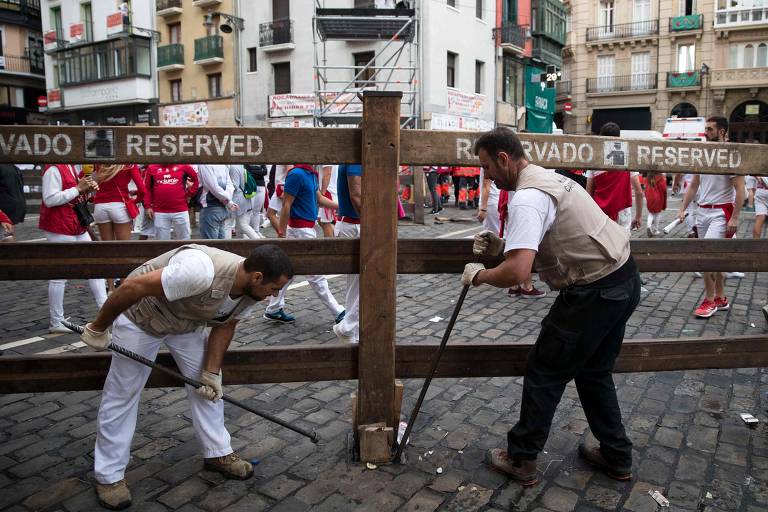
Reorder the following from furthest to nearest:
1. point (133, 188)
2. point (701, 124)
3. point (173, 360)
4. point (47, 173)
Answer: point (701, 124) < point (133, 188) < point (47, 173) < point (173, 360)

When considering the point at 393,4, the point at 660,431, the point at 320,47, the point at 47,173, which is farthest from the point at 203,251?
the point at 320,47

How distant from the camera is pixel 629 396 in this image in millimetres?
4559

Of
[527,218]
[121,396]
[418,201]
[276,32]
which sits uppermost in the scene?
[276,32]

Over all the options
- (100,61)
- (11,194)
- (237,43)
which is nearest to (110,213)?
(11,194)

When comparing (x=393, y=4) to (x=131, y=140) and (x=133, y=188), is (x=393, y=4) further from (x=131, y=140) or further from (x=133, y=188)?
(x=131, y=140)

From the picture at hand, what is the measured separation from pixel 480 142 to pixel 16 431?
323 cm

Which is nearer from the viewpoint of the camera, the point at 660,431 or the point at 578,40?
the point at 660,431

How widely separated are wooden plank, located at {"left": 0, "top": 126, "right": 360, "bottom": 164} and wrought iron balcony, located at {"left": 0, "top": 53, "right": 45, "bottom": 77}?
44.5m

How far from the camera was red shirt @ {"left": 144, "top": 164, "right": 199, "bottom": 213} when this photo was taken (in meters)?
7.80

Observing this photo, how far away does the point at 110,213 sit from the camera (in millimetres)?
6957

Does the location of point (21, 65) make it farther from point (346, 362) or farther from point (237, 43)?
point (346, 362)

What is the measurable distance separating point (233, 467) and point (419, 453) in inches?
39.9

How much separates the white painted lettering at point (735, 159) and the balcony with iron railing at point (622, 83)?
142 feet

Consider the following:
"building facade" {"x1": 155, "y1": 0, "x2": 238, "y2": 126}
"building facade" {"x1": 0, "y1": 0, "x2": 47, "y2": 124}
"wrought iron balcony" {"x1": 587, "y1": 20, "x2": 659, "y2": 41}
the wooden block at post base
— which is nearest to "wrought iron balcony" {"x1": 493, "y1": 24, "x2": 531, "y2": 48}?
"building facade" {"x1": 155, "y1": 0, "x2": 238, "y2": 126}
